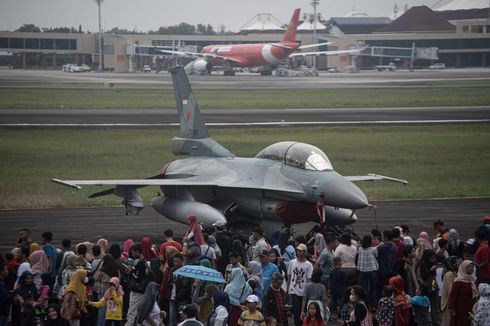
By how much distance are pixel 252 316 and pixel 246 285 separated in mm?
1696

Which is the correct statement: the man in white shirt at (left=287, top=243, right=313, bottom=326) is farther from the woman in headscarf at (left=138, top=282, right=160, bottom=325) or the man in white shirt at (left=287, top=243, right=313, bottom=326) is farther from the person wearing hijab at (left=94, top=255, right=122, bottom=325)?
the person wearing hijab at (left=94, top=255, right=122, bottom=325)

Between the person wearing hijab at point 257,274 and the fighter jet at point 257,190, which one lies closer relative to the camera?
the person wearing hijab at point 257,274

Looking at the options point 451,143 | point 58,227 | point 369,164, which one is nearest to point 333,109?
point 451,143

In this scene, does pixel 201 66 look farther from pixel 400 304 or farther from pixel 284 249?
pixel 400 304

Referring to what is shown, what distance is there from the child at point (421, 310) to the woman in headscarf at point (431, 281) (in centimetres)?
131

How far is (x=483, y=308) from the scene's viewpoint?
16.7 m

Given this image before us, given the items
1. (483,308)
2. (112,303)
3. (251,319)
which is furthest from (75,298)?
(483,308)

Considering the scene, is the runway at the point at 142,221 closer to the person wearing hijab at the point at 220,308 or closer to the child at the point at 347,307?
Result: the child at the point at 347,307

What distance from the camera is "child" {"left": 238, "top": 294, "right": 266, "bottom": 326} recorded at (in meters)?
15.8

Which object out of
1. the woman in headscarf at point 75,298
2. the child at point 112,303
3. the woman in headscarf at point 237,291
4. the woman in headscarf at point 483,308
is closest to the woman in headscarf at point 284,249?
the woman in headscarf at point 237,291

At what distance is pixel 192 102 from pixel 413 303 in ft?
56.1

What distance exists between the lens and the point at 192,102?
33.4 metres

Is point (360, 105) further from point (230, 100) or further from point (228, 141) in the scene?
point (228, 141)

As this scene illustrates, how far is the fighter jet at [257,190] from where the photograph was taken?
26.2 meters
